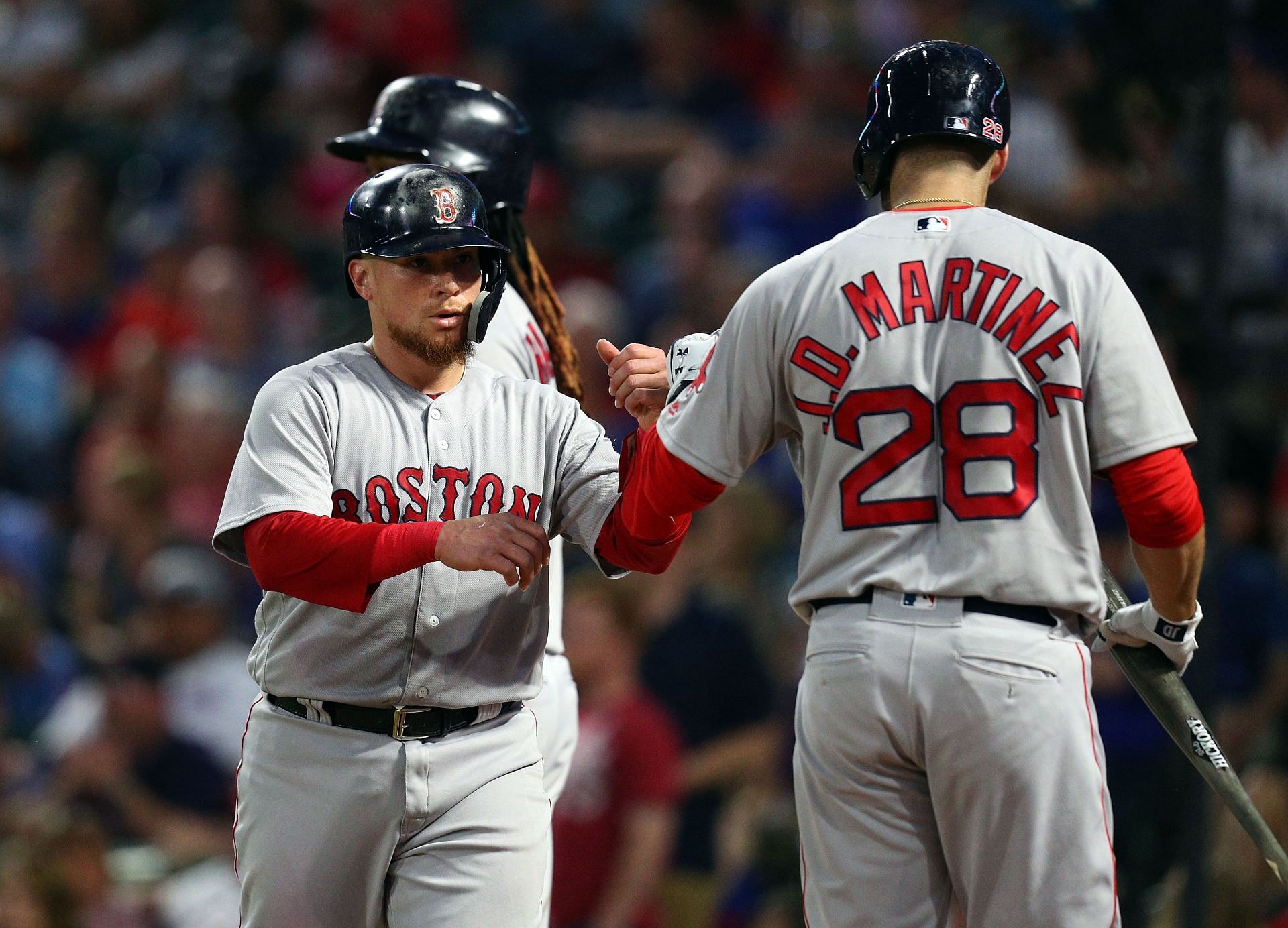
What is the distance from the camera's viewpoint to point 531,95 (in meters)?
9.07

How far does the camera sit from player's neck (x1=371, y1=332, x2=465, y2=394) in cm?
311

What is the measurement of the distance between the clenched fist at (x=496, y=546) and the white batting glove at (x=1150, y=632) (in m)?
1.03

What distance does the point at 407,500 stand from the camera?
3.01m

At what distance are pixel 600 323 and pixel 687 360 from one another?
13.0 feet

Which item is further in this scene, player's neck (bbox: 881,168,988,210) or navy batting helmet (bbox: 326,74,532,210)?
navy batting helmet (bbox: 326,74,532,210)

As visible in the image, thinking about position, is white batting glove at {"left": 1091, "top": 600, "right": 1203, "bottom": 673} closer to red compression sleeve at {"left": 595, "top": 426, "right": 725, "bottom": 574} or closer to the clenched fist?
red compression sleeve at {"left": 595, "top": 426, "right": 725, "bottom": 574}

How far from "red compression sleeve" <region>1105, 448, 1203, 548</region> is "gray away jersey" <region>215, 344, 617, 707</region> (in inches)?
37.1

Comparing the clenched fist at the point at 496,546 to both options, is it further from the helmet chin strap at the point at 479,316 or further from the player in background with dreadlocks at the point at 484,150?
the player in background with dreadlocks at the point at 484,150

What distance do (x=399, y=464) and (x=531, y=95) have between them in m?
6.40

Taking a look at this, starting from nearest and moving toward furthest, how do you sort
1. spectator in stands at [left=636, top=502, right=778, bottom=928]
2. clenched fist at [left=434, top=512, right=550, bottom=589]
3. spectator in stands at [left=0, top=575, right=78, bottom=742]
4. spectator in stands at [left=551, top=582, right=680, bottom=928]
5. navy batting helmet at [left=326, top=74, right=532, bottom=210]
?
clenched fist at [left=434, top=512, right=550, bottom=589] < navy batting helmet at [left=326, top=74, right=532, bottom=210] < spectator in stands at [left=551, top=582, right=680, bottom=928] < spectator in stands at [left=636, top=502, right=778, bottom=928] < spectator in stands at [left=0, top=575, right=78, bottom=742]

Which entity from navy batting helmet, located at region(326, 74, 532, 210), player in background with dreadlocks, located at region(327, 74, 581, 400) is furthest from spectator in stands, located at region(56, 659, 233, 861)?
navy batting helmet, located at region(326, 74, 532, 210)

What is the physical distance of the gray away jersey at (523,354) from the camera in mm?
3543

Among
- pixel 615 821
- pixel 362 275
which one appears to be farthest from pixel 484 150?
pixel 615 821

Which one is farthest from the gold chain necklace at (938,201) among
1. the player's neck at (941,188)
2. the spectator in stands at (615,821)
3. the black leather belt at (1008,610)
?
the spectator in stands at (615,821)
